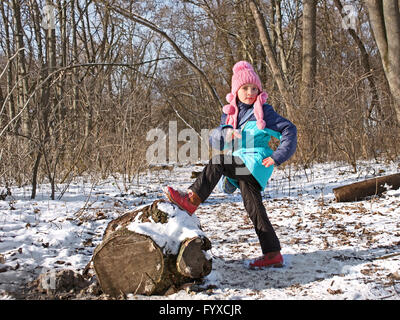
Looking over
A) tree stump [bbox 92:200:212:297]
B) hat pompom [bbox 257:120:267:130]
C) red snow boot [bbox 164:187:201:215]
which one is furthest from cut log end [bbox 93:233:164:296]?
hat pompom [bbox 257:120:267:130]

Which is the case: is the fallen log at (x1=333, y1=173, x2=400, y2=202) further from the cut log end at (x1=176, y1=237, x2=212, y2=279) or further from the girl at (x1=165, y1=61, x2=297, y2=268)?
the cut log end at (x1=176, y1=237, x2=212, y2=279)

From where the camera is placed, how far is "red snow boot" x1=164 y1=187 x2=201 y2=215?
263cm

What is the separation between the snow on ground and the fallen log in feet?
0.37

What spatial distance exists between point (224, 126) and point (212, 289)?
1.23m

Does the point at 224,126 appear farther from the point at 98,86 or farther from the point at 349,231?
the point at 98,86

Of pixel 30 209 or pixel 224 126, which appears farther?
pixel 30 209

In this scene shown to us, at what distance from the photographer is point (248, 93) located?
9.51 feet

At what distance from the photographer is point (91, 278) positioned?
2.63 meters

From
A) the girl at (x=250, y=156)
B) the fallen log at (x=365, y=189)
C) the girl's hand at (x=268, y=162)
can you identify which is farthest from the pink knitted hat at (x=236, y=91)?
the fallen log at (x=365, y=189)

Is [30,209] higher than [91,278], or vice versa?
[30,209]

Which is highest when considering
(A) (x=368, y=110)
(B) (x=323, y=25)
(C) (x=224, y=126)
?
(B) (x=323, y=25)

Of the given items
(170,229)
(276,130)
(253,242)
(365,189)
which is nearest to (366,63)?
(365,189)
